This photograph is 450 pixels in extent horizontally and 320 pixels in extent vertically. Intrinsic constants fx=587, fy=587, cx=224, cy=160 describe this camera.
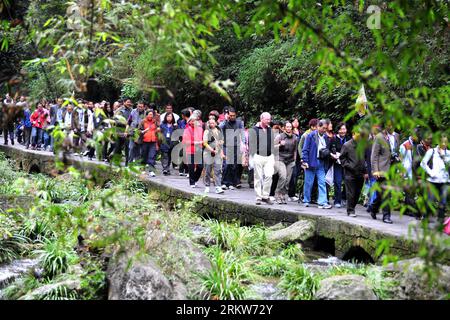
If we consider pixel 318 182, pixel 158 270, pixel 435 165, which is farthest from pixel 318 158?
pixel 158 270

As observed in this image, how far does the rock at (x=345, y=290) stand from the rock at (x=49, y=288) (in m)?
3.03

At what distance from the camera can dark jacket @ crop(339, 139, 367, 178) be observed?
11430 millimetres

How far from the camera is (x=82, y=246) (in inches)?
329

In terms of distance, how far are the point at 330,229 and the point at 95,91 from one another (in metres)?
22.6

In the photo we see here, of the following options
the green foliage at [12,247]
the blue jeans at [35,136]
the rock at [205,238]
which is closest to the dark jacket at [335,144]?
the rock at [205,238]

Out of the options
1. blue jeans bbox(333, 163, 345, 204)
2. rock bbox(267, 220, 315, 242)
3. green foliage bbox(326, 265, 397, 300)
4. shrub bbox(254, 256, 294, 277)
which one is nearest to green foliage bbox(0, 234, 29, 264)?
shrub bbox(254, 256, 294, 277)

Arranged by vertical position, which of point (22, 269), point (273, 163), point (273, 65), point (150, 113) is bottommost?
Result: point (22, 269)

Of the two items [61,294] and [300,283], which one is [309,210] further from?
[61,294]

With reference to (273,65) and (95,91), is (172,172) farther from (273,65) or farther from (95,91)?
(95,91)

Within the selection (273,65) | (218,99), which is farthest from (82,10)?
(218,99)

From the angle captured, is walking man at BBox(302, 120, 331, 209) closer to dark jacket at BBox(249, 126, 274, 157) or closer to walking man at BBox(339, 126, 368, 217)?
dark jacket at BBox(249, 126, 274, 157)

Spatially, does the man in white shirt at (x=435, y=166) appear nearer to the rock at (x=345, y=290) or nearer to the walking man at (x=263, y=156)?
the walking man at (x=263, y=156)

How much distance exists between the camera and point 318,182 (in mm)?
13070

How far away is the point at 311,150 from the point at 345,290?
6.38m
